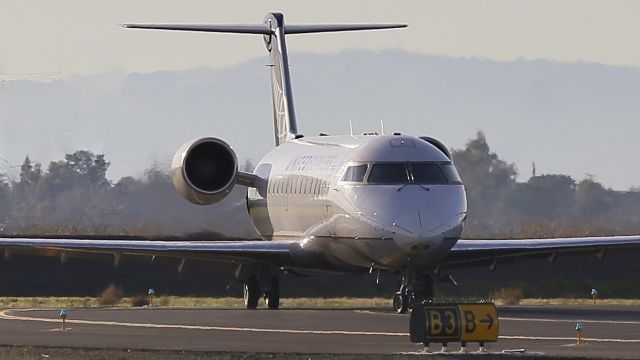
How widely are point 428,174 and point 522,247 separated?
10.2ft

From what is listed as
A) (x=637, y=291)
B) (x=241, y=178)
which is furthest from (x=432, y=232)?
(x=637, y=291)

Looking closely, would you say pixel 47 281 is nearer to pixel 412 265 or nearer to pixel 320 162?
pixel 320 162

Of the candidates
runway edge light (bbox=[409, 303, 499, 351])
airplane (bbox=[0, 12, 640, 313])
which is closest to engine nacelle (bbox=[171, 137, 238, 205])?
airplane (bbox=[0, 12, 640, 313])

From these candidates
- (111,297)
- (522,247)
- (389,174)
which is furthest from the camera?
(111,297)

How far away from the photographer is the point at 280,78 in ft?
131

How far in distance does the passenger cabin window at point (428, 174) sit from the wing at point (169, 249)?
394cm

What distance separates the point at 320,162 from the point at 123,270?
9.71 m

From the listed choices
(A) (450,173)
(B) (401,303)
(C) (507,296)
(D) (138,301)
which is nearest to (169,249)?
(B) (401,303)

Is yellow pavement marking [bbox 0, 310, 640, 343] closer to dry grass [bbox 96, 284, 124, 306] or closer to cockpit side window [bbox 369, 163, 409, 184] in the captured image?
cockpit side window [bbox 369, 163, 409, 184]

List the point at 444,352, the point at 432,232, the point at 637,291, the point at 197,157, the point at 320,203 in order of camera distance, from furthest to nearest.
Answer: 1. the point at 637,291
2. the point at 197,157
3. the point at 320,203
4. the point at 432,232
5. the point at 444,352

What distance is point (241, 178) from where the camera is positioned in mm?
36656

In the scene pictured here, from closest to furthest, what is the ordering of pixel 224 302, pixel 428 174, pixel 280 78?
pixel 428 174 → pixel 224 302 → pixel 280 78

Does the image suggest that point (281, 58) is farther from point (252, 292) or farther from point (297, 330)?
point (297, 330)

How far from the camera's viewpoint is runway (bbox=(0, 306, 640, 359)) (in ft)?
71.5
